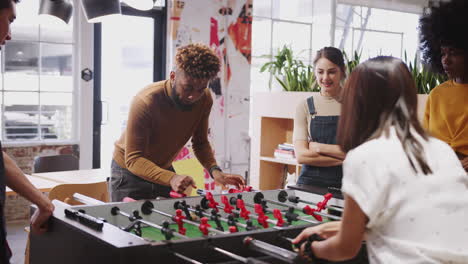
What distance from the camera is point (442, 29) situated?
3230 millimetres

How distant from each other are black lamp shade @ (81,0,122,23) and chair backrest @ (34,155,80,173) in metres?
1.52

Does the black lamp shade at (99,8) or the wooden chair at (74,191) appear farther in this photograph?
the black lamp shade at (99,8)

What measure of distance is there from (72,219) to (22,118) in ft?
13.1

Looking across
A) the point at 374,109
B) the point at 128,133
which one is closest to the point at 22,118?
the point at 128,133

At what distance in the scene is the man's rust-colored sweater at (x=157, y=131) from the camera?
2.87 metres

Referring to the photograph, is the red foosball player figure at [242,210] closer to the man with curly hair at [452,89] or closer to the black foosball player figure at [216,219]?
the black foosball player figure at [216,219]

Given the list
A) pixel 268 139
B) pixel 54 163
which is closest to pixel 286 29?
pixel 268 139

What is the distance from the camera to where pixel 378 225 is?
1.53 metres

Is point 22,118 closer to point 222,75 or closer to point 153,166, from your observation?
point 222,75

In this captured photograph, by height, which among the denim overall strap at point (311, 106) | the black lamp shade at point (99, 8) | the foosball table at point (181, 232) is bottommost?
the foosball table at point (181, 232)

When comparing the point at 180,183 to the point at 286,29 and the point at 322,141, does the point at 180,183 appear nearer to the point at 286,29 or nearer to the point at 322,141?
the point at 322,141

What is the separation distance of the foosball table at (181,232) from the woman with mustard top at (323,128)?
53 cm

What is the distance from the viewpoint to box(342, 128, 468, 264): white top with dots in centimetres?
146

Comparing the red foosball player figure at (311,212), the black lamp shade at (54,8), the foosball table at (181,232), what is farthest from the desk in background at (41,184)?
the red foosball player figure at (311,212)
